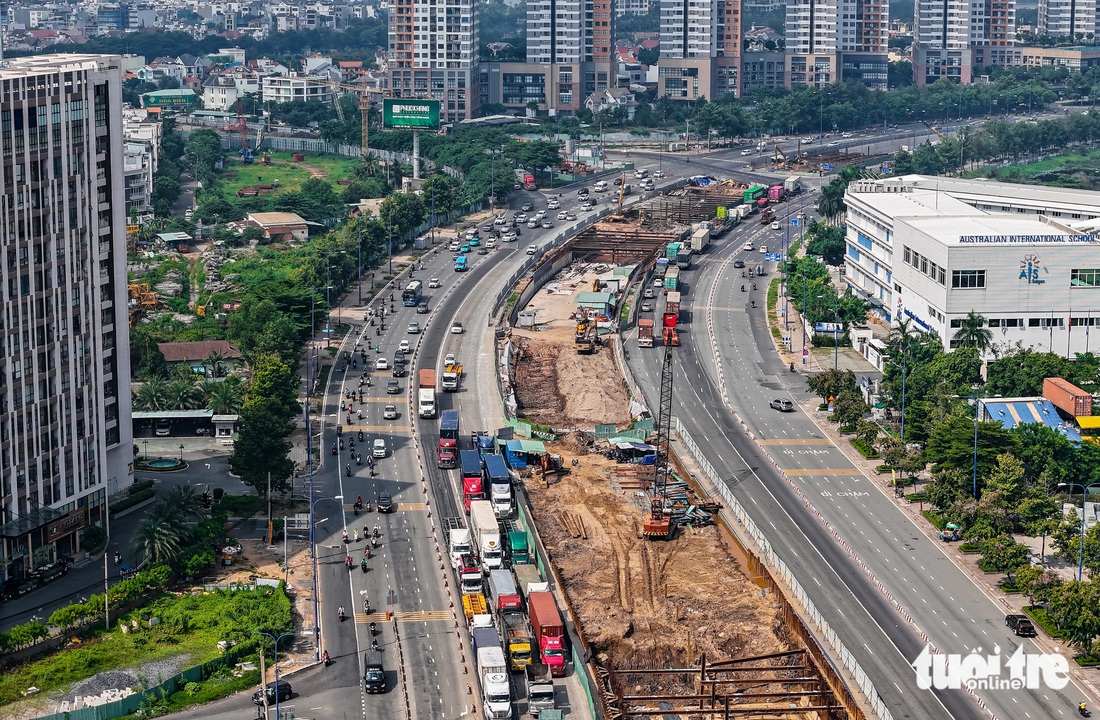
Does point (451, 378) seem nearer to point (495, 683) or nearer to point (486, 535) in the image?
point (486, 535)

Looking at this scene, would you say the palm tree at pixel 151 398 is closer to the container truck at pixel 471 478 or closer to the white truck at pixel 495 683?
the container truck at pixel 471 478

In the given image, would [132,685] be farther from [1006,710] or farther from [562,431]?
[562,431]

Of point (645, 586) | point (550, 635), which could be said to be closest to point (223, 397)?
point (645, 586)

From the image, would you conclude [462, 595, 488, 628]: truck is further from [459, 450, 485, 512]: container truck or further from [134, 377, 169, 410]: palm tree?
[134, 377, 169, 410]: palm tree

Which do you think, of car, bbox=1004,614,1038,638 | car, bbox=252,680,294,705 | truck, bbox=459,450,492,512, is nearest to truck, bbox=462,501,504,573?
truck, bbox=459,450,492,512

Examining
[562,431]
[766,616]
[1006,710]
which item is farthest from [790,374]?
[1006,710]

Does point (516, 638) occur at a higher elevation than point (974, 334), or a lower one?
lower

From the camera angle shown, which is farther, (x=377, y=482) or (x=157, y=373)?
(x=157, y=373)
